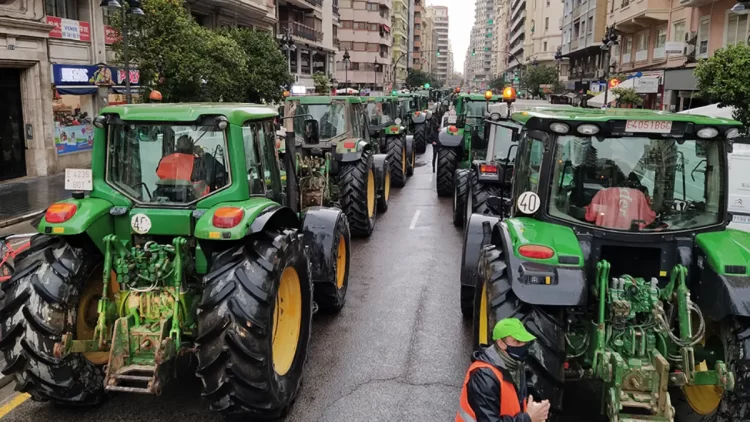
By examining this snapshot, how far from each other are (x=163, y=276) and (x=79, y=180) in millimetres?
972

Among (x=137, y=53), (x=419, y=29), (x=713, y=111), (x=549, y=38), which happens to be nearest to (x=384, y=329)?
(x=137, y=53)

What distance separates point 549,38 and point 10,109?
6722 cm

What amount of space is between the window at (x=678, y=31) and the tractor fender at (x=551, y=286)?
2533 centimetres

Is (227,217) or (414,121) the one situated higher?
(414,121)

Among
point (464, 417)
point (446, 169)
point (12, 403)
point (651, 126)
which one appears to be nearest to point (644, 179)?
point (651, 126)

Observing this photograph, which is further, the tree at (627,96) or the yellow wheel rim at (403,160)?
the tree at (627,96)

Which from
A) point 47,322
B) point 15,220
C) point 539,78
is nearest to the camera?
point 47,322

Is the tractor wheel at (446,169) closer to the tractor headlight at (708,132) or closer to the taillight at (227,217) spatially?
the tractor headlight at (708,132)

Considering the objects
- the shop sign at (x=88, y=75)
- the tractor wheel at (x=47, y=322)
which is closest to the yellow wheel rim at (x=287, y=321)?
the tractor wheel at (x=47, y=322)

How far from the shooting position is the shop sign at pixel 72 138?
17.8m

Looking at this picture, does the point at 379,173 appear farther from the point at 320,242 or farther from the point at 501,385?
the point at 501,385

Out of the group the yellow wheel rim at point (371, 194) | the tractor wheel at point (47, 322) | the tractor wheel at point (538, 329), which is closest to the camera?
the tractor wheel at point (538, 329)

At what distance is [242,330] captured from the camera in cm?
408

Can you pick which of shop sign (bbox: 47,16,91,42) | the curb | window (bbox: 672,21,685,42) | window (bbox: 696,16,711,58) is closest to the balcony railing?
shop sign (bbox: 47,16,91,42)
